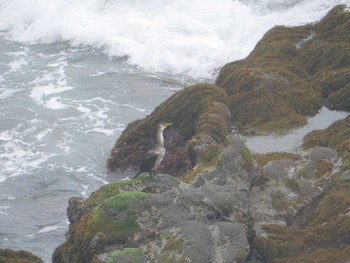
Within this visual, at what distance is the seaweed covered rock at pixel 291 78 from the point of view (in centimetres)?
1961

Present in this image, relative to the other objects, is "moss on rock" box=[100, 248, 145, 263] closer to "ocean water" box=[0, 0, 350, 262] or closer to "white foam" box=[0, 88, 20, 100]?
"ocean water" box=[0, 0, 350, 262]

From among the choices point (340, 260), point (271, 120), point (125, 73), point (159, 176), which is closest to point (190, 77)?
point (125, 73)

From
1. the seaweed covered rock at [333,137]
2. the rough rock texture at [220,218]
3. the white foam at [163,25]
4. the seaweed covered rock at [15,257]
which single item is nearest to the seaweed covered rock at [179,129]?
the seaweed covered rock at [333,137]

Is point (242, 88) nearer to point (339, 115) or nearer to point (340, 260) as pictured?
point (339, 115)

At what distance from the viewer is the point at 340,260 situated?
10711mm

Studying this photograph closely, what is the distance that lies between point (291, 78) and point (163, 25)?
18160mm

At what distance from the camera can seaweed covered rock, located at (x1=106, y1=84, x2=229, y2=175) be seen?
18.9 metres

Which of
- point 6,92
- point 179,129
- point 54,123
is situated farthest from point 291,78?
point 6,92

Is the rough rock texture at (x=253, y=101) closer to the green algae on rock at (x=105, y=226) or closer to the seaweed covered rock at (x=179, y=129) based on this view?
the seaweed covered rock at (x=179, y=129)

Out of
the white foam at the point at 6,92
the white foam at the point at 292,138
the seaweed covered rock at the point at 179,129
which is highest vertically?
the white foam at the point at 292,138

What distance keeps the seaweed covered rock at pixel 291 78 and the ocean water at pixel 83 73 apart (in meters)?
5.30

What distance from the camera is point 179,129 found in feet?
66.3

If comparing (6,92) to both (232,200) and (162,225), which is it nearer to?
(232,200)

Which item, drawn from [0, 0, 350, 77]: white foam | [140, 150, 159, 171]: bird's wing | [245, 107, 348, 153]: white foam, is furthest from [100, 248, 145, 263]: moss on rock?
[0, 0, 350, 77]: white foam
